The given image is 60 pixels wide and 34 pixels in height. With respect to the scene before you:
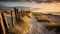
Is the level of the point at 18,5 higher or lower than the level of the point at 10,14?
higher

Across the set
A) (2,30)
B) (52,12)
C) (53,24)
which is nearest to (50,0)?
(52,12)

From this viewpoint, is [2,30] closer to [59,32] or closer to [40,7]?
[40,7]

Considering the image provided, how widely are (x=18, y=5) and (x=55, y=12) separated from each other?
1.58 feet

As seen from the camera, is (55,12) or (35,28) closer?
(55,12)

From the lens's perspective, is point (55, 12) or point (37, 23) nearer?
point (55, 12)

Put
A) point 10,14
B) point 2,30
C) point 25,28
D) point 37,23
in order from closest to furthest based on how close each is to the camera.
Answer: point 2,30, point 25,28, point 10,14, point 37,23

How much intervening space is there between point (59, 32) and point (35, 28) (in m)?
0.36

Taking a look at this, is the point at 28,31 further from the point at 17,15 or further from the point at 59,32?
the point at 59,32

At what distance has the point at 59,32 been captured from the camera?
185 cm

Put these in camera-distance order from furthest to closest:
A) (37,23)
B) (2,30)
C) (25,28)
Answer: (37,23) < (25,28) < (2,30)

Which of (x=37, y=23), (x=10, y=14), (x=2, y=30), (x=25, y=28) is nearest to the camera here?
(x=2, y=30)

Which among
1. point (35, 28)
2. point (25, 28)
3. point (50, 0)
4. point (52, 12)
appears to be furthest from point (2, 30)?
point (50, 0)

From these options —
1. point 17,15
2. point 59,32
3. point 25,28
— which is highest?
point 17,15

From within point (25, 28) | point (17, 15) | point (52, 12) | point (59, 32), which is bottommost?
point (59, 32)
